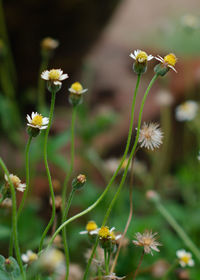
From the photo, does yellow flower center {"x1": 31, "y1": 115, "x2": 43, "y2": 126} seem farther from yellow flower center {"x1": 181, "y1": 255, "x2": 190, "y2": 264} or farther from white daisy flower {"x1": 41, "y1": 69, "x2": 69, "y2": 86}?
yellow flower center {"x1": 181, "y1": 255, "x2": 190, "y2": 264}

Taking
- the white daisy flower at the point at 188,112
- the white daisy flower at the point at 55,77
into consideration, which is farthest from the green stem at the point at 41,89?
the white daisy flower at the point at 55,77

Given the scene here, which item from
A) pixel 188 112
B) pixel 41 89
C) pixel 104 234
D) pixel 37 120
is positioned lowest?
pixel 104 234

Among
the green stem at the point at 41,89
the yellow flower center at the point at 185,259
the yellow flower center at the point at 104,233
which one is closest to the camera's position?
the yellow flower center at the point at 104,233

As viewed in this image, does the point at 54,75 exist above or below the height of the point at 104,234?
above

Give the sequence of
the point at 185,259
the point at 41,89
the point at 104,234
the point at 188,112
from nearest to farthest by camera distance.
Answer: the point at 104,234 < the point at 185,259 < the point at 188,112 < the point at 41,89

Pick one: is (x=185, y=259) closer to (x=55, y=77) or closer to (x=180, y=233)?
(x=180, y=233)

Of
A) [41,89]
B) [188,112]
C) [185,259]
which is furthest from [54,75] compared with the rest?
[41,89]

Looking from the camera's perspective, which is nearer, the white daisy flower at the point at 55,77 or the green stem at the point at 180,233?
the white daisy flower at the point at 55,77

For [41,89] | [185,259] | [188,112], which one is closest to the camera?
[185,259]

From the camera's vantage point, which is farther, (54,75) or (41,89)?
(41,89)

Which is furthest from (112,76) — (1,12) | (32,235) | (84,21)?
(32,235)

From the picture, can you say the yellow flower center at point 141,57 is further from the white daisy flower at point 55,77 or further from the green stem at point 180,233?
the green stem at point 180,233

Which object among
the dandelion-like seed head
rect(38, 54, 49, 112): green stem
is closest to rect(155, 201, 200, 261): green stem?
the dandelion-like seed head

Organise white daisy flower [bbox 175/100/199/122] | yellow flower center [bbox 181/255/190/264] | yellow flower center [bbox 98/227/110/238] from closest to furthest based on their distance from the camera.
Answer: yellow flower center [bbox 98/227/110/238] < yellow flower center [bbox 181/255/190/264] < white daisy flower [bbox 175/100/199/122]
